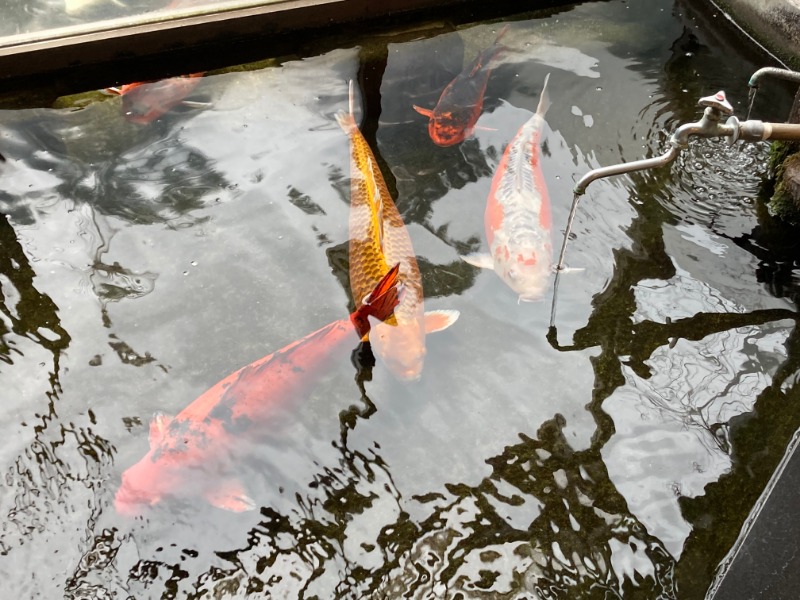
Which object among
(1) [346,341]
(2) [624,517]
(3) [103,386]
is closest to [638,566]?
(2) [624,517]

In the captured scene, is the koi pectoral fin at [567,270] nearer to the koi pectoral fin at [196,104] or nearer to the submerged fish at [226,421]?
the submerged fish at [226,421]

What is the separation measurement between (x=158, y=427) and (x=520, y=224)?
2293mm

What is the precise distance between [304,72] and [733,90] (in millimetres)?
3359

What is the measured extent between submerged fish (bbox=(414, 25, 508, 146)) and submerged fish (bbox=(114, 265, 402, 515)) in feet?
5.54

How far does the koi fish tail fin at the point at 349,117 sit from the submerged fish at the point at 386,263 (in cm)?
32

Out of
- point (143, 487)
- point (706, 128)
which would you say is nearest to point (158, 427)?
point (143, 487)

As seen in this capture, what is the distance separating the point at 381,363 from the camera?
3.73 metres

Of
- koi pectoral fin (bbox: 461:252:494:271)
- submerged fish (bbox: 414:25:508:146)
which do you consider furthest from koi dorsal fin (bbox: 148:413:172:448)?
submerged fish (bbox: 414:25:508:146)

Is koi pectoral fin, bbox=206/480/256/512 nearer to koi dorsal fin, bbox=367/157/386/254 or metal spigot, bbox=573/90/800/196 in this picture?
koi dorsal fin, bbox=367/157/386/254

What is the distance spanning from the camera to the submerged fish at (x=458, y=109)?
4.98m

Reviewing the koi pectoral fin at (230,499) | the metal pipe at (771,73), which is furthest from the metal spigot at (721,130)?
the koi pectoral fin at (230,499)

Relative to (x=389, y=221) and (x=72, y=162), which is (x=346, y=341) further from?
(x=72, y=162)

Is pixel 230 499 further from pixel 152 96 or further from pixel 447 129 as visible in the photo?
pixel 152 96

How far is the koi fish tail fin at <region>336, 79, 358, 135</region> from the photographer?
507cm
